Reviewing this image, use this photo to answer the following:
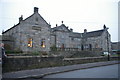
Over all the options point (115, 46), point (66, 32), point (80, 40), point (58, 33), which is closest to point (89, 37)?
point (80, 40)

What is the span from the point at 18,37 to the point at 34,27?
4976mm

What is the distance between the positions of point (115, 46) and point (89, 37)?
2505 cm

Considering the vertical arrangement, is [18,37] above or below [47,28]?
below

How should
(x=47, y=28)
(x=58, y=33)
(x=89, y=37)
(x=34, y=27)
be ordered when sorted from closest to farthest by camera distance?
(x=34, y=27) → (x=47, y=28) → (x=58, y=33) → (x=89, y=37)

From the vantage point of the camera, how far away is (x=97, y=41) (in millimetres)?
53750

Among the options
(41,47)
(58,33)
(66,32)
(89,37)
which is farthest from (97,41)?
(41,47)

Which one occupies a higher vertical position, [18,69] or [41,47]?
[41,47]

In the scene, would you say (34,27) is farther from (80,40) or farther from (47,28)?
(80,40)

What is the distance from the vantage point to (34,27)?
104 ft

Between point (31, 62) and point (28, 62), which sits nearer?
point (28, 62)

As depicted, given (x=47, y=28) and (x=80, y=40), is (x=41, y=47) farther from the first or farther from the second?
(x=80, y=40)

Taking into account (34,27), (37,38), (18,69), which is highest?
(34,27)

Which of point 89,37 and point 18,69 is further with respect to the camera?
point 89,37

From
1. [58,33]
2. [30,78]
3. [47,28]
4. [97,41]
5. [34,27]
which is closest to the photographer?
[30,78]
